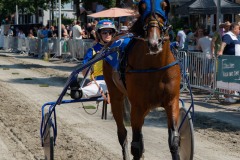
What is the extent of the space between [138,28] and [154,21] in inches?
12.9

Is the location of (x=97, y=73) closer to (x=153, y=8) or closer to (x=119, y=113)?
(x=119, y=113)

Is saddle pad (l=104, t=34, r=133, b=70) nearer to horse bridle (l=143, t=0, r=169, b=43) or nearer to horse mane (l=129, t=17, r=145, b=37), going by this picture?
horse mane (l=129, t=17, r=145, b=37)

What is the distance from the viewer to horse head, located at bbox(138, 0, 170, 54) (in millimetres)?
5254

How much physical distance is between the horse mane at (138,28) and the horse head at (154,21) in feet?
0.29

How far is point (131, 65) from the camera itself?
591cm

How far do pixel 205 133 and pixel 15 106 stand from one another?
4367mm

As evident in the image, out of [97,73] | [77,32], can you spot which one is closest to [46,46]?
[77,32]

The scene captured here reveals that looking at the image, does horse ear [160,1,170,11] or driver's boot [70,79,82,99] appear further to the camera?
driver's boot [70,79,82,99]

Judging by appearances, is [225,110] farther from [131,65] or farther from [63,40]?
[63,40]

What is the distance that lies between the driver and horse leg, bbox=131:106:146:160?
59.3 inches

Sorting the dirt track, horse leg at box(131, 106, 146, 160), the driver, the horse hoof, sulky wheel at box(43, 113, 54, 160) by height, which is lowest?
the dirt track

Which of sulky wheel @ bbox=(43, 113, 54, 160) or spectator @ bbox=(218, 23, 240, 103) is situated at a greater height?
spectator @ bbox=(218, 23, 240, 103)

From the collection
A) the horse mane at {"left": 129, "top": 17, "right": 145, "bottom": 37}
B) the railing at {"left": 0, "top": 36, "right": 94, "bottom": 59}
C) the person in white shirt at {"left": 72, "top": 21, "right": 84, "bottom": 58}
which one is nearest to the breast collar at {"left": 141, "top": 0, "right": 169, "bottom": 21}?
the horse mane at {"left": 129, "top": 17, "right": 145, "bottom": 37}

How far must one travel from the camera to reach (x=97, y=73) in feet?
26.6
